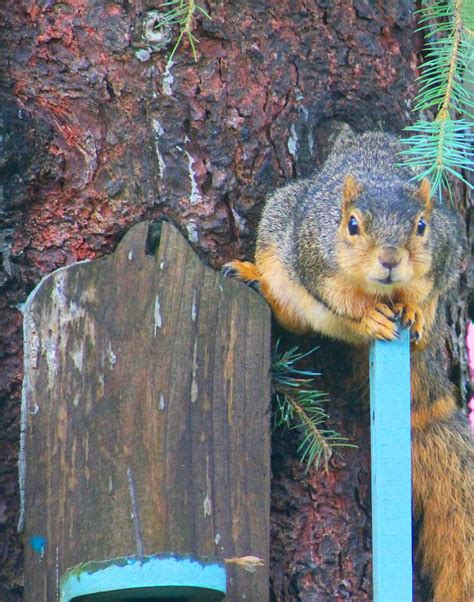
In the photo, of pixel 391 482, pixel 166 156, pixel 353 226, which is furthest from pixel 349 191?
pixel 391 482

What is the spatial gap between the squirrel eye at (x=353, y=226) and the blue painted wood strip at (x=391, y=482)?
291mm

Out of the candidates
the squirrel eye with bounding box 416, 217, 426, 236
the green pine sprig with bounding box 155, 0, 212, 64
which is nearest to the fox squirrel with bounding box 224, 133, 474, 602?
the squirrel eye with bounding box 416, 217, 426, 236

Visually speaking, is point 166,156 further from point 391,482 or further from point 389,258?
point 391,482

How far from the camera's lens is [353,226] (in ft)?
8.59

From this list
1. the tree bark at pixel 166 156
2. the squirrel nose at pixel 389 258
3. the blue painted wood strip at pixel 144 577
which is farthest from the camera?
the tree bark at pixel 166 156

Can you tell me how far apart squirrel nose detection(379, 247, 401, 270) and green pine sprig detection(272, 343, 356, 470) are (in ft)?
1.11

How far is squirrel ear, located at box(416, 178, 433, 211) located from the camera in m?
2.66

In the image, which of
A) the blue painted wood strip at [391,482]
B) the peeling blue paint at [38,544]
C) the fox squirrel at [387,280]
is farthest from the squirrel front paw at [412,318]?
the peeling blue paint at [38,544]

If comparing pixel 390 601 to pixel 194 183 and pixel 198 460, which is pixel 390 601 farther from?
pixel 194 183

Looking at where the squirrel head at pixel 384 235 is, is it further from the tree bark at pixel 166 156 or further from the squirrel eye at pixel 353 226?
the tree bark at pixel 166 156

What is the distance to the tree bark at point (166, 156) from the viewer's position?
270cm

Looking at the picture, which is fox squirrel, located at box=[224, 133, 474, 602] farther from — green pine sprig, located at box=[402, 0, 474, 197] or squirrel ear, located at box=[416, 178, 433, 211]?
green pine sprig, located at box=[402, 0, 474, 197]

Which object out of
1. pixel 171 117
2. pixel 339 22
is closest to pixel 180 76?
pixel 171 117

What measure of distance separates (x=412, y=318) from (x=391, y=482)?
1.35 ft
